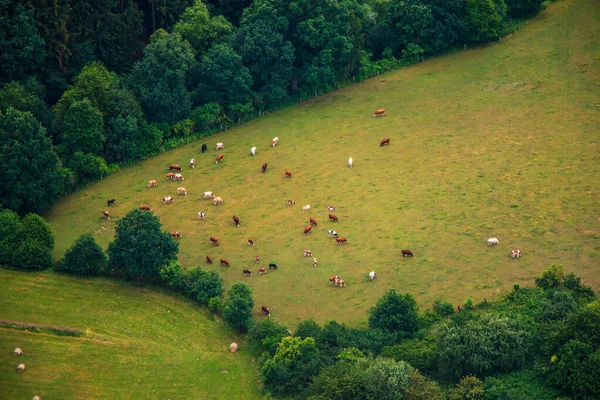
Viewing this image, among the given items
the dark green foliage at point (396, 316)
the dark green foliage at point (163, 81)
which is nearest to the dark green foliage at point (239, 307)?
the dark green foliage at point (396, 316)

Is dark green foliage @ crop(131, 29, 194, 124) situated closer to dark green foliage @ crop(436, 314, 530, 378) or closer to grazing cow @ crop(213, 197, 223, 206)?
grazing cow @ crop(213, 197, 223, 206)

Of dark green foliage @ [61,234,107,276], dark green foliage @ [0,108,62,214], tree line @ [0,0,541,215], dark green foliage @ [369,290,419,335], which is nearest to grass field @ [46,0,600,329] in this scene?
tree line @ [0,0,541,215]

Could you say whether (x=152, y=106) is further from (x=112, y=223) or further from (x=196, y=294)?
(x=196, y=294)

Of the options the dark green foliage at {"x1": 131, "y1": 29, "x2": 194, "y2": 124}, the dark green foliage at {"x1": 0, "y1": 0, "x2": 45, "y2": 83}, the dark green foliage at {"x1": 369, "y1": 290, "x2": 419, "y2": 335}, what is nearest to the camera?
the dark green foliage at {"x1": 369, "y1": 290, "x2": 419, "y2": 335}

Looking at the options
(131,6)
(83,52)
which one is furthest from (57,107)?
(131,6)

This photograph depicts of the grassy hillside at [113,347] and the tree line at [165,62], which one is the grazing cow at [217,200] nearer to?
the tree line at [165,62]

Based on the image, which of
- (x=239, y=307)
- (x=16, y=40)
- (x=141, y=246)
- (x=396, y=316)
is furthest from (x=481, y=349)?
(x=16, y=40)
